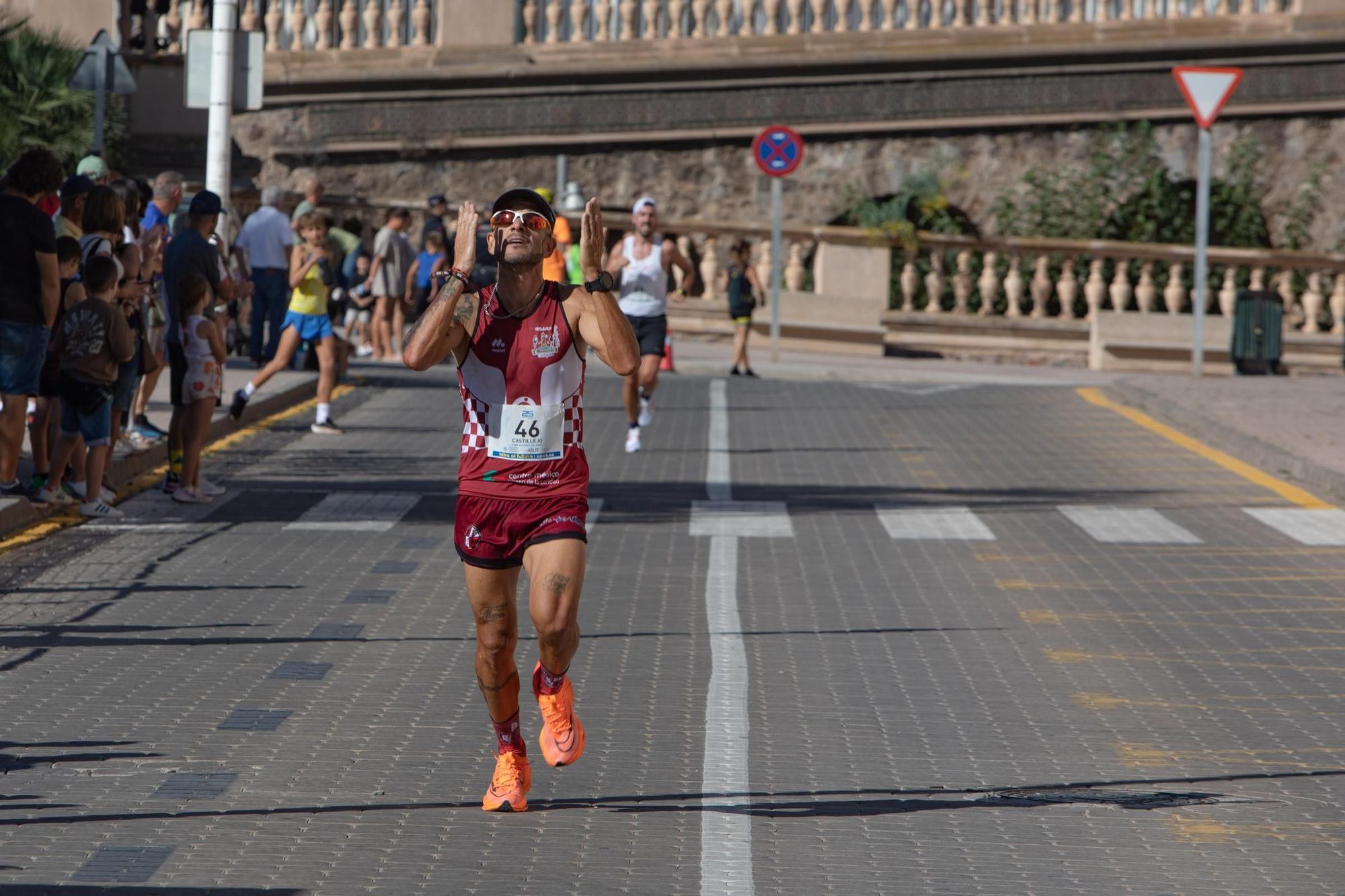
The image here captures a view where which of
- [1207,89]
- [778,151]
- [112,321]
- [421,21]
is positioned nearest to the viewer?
[112,321]

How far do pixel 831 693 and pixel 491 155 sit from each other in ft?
80.7

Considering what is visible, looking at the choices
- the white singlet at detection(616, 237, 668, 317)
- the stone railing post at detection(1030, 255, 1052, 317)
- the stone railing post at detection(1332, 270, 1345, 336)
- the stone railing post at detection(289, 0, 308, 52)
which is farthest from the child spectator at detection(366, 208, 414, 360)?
the stone railing post at detection(1332, 270, 1345, 336)

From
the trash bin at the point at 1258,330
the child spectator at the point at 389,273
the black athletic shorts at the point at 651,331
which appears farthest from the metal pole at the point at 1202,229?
the child spectator at the point at 389,273

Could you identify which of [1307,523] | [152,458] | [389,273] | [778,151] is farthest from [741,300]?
[1307,523]

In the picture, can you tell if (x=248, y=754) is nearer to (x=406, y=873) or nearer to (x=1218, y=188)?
(x=406, y=873)

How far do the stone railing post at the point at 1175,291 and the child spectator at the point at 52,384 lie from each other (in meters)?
19.2

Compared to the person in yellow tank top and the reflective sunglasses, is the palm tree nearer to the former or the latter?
the person in yellow tank top

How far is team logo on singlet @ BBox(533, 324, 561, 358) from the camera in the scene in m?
6.79

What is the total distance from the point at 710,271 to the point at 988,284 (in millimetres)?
3815

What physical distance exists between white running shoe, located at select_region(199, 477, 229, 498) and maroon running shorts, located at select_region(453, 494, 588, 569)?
770cm

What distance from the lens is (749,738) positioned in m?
7.85

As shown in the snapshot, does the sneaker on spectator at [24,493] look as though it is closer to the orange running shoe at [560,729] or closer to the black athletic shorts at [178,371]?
the black athletic shorts at [178,371]

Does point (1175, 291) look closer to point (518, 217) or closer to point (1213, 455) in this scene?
point (1213, 455)

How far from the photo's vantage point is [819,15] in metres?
31.7
